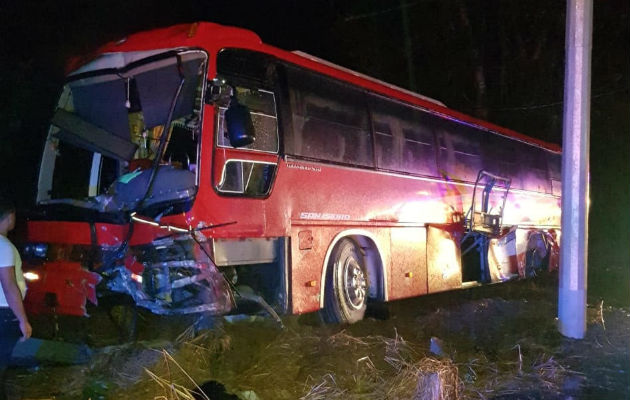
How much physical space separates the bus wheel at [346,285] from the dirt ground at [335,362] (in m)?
0.20

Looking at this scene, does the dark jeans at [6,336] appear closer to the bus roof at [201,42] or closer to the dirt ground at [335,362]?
the dirt ground at [335,362]

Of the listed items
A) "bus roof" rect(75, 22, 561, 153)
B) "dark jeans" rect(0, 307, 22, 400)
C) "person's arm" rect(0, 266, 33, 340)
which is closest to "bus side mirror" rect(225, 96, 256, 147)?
"bus roof" rect(75, 22, 561, 153)

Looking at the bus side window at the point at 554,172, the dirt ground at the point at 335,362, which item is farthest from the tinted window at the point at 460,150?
the bus side window at the point at 554,172

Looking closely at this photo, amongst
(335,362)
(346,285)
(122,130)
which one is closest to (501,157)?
(346,285)

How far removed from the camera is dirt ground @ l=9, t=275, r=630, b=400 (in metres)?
4.81

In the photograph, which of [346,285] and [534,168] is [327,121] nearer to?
[346,285]

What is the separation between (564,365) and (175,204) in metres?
4.40

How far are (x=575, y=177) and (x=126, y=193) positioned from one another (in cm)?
552

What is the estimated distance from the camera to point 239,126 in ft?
18.7

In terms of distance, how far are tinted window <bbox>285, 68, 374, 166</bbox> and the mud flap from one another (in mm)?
2636

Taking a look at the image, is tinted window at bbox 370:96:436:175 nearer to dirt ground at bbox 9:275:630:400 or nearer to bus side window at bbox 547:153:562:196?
dirt ground at bbox 9:275:630:400

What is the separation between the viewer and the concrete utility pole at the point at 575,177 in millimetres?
7414

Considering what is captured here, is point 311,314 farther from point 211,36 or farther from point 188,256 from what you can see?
point 211,36

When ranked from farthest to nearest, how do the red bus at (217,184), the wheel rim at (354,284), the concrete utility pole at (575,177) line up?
the wheel rim at (354,284) → the concrete utility pole at (575,177) → the red bus at (217,184)
